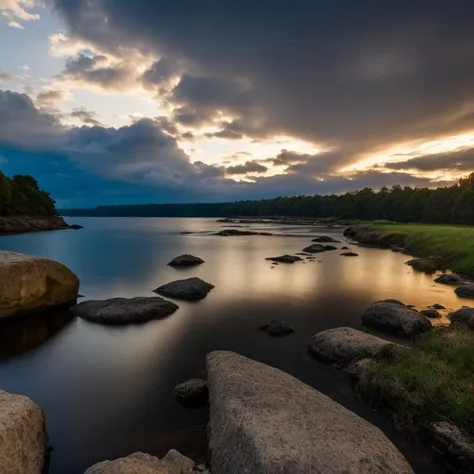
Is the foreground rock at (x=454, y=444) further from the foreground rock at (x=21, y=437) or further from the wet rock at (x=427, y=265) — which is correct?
the wet rock at (x=427, y=265)

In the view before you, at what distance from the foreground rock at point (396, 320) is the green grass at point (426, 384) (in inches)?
161

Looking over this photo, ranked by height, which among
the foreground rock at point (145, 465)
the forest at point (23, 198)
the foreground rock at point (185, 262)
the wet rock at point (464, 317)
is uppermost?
the forest at point (23, 198)

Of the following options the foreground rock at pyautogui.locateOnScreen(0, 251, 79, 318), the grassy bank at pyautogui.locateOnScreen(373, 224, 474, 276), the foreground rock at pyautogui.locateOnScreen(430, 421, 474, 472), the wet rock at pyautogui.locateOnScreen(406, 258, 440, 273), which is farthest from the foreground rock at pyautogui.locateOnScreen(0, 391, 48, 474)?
the wet rock at pyautogui.locateOnScreen(406, 258, 440, 273)

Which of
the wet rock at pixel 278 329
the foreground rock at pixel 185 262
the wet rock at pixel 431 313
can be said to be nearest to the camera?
the wet rock at pixel 278 329

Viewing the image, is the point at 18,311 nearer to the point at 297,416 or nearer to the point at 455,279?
the point at 297,416

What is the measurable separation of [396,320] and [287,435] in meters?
15.2

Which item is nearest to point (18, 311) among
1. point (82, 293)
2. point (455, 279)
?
point (82, 293)

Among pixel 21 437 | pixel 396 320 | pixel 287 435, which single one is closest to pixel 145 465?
pixel 21 437

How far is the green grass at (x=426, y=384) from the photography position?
11328 millimetres

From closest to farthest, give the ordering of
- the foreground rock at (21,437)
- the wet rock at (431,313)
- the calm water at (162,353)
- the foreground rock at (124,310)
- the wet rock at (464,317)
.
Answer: the foreground rock at (21,437) → the calm water at (162,353) → the wet rock at (464,317) → the foreground rock at (124,310) → the wet rock at (431,313)

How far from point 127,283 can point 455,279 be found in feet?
114

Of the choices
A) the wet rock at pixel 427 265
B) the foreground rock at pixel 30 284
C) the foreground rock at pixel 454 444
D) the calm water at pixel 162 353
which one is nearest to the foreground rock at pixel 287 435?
the calm water at pixel 162 353

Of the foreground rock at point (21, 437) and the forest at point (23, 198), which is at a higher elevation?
the forest at point (23, 198)

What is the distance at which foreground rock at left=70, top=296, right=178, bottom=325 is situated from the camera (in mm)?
23656
